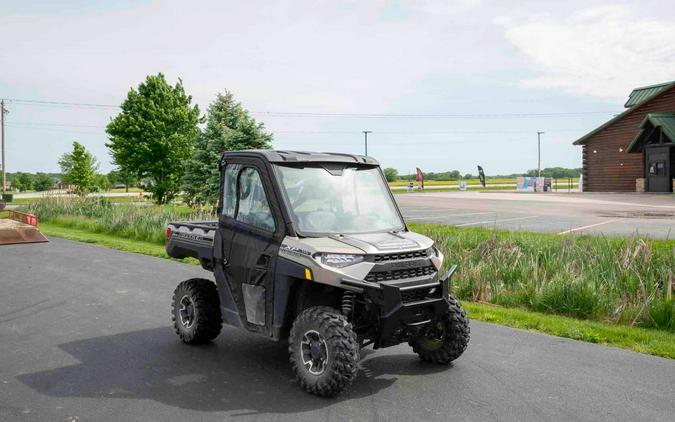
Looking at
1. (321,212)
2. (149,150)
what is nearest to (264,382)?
(321,212)

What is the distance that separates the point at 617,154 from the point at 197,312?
51.7 metres

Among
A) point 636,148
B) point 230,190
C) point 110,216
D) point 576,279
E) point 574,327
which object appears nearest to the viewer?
point 230,190

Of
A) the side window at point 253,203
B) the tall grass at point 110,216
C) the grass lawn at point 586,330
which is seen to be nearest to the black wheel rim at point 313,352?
the side window at point 253,203

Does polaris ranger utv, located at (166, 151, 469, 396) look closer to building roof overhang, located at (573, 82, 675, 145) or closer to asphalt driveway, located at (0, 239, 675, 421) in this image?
asphalt driveway, located at (0, 239, 675, 421)

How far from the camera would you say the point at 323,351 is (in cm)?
537

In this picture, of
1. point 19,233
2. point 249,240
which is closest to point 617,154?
point 19,233

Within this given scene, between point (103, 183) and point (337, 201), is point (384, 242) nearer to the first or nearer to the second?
point (337, 201)

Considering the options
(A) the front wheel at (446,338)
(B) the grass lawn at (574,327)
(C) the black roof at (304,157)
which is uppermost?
(C) the black roof at (304,157)

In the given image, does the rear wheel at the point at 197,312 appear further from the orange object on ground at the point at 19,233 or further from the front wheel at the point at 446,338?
the orange object on ground at the point at 19,233

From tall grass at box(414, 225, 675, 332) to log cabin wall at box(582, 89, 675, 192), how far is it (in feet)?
139

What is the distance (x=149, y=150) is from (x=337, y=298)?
133 ft

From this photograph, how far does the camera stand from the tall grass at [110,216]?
71.8ft

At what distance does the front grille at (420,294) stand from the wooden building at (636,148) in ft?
146

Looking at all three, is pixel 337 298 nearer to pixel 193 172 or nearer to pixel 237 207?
pixel 237 207
